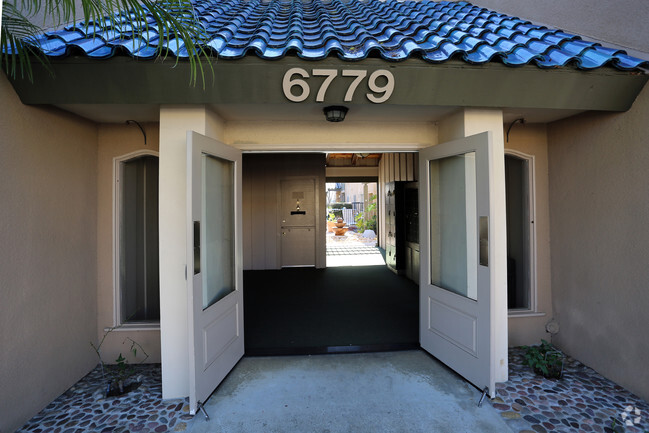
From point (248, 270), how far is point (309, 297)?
9.48 feet

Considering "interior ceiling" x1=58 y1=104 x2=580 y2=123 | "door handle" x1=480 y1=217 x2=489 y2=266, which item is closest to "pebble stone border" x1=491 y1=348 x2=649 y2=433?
"door handle" x1=480 y1=217 x2=489 y2=266

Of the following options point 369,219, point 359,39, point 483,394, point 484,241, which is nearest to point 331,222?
point 369,219

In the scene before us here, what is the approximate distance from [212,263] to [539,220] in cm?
362

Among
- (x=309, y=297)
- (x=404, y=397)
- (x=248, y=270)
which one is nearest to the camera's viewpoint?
(x=404, y=397)

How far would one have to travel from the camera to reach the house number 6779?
254 cm

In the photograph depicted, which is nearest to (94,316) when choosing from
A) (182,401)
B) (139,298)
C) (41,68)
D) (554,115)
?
(139,298)

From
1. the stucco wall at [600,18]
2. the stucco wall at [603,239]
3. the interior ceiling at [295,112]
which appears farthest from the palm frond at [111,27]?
the stucco wall at [600,18]

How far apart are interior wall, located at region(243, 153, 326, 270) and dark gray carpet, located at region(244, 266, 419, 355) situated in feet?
2.43

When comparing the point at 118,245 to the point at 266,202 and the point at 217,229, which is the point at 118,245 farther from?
the point at 266,202

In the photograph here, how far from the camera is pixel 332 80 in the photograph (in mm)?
2570

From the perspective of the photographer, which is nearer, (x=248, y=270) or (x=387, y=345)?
(x=387, y=345)

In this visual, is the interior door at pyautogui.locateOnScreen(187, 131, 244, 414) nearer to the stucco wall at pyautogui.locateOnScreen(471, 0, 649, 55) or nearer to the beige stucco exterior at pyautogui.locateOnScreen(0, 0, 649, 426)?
the beige stucco exterior at pyautogui.locateOnScreen(0, 0, 649, 426)

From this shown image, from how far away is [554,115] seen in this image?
10.8ft

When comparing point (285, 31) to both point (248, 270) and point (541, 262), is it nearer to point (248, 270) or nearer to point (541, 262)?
point (541, 262)
